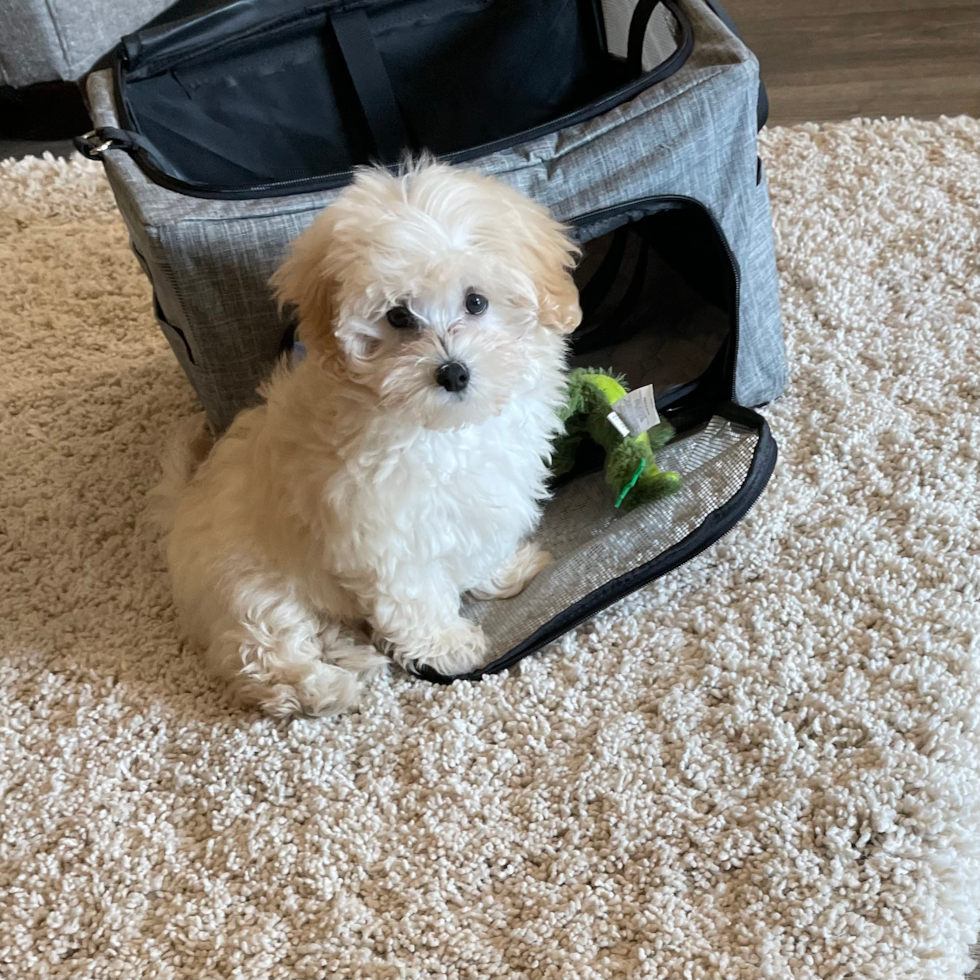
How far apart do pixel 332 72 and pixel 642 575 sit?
1.13 m

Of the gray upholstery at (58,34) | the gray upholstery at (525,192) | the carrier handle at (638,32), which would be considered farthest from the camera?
the gray upholstery at (58,34)

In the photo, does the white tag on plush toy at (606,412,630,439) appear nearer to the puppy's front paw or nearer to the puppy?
the puppy

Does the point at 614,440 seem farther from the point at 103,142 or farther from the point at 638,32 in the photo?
the point at 103,142

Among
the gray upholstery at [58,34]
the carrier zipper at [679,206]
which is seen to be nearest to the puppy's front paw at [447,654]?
the carrier zipper at [679,206]

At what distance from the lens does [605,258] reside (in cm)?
197

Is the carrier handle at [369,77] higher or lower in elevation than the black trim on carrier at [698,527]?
higher

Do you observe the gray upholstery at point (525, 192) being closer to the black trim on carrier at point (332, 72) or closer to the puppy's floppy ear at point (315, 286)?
the black trim on carrier at point (332, 72)

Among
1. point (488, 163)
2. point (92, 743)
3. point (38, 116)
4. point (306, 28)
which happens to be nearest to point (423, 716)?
point (92, 743)

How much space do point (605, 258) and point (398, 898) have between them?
4.27ft

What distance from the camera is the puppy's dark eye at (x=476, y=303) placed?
1169 millimetres

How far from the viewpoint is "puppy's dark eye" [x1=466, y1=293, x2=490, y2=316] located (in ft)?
3.84

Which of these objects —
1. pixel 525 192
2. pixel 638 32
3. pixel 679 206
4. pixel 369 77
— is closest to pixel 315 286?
pixel 525 192

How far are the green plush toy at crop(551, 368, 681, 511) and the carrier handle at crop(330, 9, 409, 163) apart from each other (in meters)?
0.63

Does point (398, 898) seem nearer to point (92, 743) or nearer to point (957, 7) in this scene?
point (92, 743)
